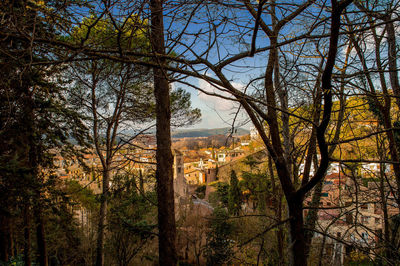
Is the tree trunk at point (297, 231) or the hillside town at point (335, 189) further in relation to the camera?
the hillside town at point (335, 189)

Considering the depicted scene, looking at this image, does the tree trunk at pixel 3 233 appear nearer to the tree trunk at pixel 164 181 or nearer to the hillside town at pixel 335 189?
the hillside town at pixel 335 189

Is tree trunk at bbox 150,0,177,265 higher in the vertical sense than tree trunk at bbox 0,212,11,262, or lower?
higher

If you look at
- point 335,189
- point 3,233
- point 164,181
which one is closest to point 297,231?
→ point 164,181

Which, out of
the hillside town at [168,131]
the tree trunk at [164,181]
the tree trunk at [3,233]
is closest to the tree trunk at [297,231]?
the hillside town at [168,131]

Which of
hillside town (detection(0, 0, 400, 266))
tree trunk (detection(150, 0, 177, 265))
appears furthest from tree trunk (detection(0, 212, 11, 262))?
tree trunk (detection(150, 0, 177, 265))

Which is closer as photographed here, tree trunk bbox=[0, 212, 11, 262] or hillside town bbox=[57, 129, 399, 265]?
hillside town bbox=[57, 129, 399, 265]

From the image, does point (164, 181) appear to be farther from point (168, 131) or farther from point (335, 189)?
point (335, 189)

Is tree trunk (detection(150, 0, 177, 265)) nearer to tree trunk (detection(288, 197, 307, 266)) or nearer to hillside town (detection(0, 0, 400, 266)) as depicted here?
hillside town (detection(0, 0, 400, 266))

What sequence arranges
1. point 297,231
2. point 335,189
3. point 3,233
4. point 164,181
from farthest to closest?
point 3,233 < point 335,189 < point 164,181 < point 297,231

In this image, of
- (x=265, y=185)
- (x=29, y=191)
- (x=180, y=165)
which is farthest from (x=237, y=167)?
(x=29, y=191)

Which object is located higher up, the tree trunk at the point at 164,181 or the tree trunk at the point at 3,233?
the tree trunk at the point at 164,181

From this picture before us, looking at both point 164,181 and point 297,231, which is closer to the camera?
point 297,231
